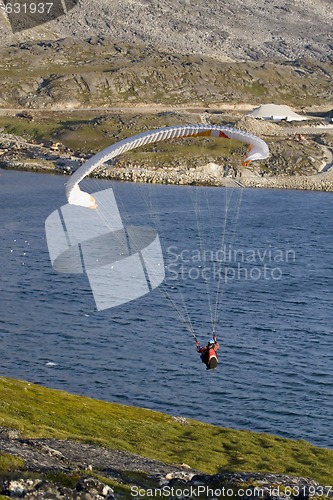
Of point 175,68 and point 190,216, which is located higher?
point 190,216

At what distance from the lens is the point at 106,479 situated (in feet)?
89.8

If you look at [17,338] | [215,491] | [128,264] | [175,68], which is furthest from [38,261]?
[175,68]

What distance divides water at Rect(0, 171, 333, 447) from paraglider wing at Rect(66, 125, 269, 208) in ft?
46.7

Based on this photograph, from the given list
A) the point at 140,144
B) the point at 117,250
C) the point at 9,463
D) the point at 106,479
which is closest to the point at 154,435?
the point at 140,144

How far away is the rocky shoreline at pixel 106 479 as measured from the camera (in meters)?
24.1

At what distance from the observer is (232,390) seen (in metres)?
50.5

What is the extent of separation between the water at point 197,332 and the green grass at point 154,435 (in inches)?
118

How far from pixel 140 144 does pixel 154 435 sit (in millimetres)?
13314

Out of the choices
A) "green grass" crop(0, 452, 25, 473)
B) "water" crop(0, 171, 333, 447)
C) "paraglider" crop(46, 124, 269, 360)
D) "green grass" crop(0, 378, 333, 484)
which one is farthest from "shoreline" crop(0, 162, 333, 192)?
"green grass" crop(0, 452, 25, 473)

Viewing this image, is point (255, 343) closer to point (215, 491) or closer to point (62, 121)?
point (215, 491)

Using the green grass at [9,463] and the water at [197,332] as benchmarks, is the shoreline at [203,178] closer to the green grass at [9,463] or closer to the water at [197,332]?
the water at [197,332]

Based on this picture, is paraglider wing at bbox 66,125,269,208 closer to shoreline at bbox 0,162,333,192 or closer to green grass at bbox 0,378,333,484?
green grass at bbox 0,378,333,484

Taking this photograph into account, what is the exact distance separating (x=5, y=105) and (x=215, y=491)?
156264 millimetres

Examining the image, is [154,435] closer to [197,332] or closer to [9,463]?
[9,463]
